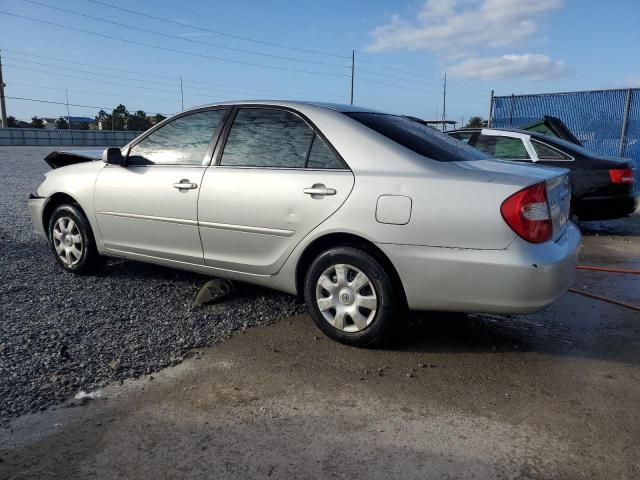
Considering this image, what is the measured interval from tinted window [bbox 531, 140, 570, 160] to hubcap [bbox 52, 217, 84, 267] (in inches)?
246

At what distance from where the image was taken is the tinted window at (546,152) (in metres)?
7.66

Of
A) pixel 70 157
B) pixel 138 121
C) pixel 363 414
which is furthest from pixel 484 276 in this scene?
pixel 138 121

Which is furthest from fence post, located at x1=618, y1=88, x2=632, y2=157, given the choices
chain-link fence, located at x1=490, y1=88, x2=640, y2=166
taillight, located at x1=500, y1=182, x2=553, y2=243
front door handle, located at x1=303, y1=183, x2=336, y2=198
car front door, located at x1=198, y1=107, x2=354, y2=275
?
front door handle, located at x1=303, y1=183, x2=336, y2=198

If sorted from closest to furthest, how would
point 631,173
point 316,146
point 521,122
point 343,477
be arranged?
point 343,477 < point 316,146 < point 631,173 < point 521,122

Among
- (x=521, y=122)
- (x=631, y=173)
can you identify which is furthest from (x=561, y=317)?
(x=521, y=122)

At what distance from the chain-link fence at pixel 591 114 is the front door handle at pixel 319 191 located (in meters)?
10.6

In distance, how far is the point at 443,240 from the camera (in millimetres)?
3154

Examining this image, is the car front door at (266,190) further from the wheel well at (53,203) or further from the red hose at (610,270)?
the red hose at (610,270)

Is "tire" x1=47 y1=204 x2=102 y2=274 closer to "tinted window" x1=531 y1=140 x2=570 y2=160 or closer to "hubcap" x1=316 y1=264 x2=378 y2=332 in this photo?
"hubcap" x1=316 y1=264 x2=378 y2=332

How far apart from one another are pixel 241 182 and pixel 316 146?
622 millimetres

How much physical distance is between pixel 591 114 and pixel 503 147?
561 centimetres

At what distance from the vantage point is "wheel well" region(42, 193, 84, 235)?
16.8ft

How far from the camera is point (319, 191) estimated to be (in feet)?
11.5

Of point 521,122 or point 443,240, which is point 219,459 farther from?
point 521,122
